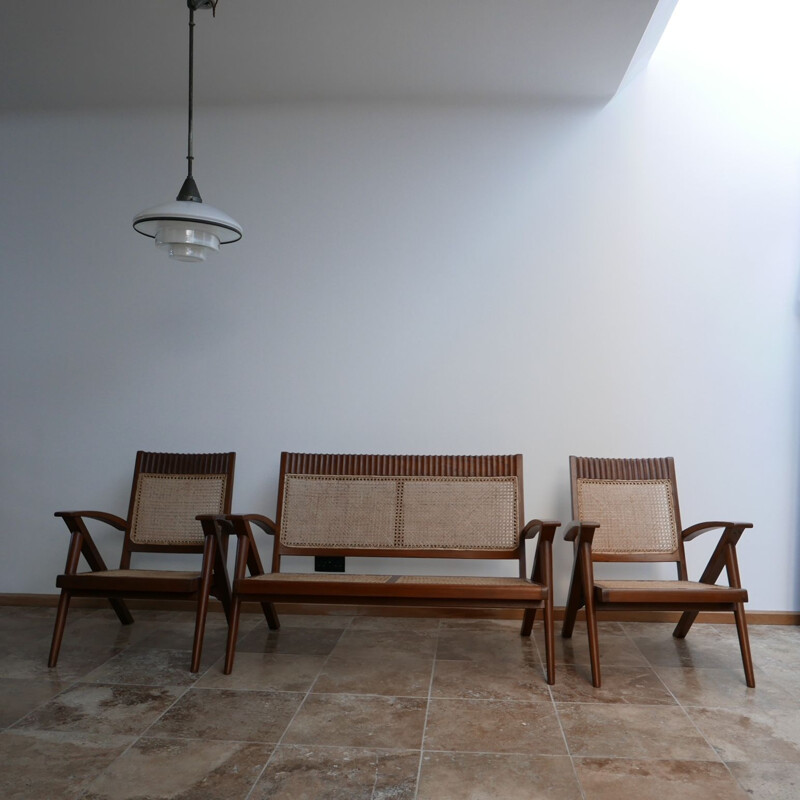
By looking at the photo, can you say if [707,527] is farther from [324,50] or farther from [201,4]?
[201,4]

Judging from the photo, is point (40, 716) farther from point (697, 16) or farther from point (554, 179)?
point (697, 16)

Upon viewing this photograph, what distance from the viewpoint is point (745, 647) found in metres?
3.12

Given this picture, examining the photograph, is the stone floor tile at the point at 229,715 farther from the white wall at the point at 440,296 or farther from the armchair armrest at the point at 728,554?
the armchair armrest at the point at 728,554

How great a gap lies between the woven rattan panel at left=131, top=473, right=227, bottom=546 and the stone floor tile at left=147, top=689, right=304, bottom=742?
1.14m

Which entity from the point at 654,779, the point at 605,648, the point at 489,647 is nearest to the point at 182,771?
the point at 654,779

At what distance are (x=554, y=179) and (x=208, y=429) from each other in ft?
7.81

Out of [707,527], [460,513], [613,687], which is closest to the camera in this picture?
[613,687]

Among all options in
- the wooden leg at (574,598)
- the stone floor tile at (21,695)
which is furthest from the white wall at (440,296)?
the stone floor tile at (21,695)

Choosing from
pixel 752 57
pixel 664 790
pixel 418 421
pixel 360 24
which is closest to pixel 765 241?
pixel 752 57

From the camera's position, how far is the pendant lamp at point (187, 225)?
3.04 m

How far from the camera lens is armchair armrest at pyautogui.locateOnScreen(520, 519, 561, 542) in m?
3.14

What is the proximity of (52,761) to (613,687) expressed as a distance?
199 cm

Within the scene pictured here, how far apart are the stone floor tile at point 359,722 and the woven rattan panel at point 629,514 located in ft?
4.63

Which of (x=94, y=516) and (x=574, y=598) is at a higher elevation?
(x=94, y=516)
